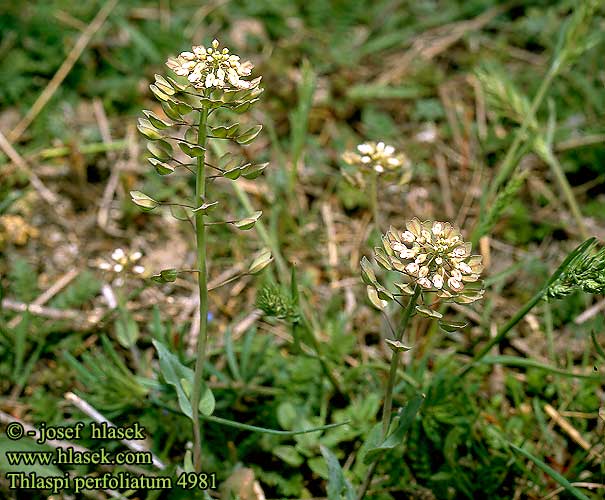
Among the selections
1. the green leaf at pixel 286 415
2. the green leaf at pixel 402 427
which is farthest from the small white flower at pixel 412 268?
the green leaf at pixel 286 415

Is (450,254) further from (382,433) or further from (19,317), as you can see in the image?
(19,317)

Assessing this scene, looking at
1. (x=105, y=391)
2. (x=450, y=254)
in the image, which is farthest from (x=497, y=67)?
(x=105, y=391)

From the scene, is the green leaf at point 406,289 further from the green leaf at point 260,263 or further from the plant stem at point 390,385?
the green leaf at point 260,263

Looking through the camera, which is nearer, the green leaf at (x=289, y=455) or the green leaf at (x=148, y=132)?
the green leaf at (x=148, y=132)

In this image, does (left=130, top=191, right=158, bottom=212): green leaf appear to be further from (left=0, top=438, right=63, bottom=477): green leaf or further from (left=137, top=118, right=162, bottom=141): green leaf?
(left=0, top=438, right=63, bottom=477): green leaf

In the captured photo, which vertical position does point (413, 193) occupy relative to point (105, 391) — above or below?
above

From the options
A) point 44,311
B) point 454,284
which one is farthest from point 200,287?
point 44,311
